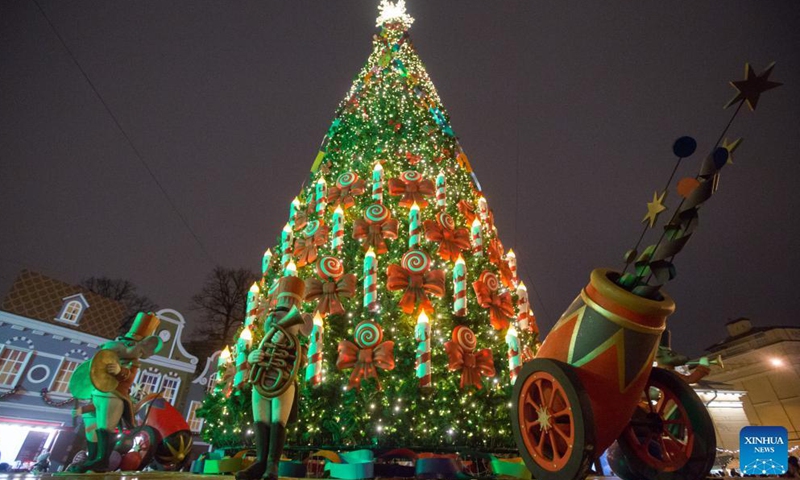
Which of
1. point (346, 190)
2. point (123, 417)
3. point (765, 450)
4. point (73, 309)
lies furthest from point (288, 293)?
point (73, 309)

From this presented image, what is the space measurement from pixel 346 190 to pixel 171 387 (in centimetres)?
1393

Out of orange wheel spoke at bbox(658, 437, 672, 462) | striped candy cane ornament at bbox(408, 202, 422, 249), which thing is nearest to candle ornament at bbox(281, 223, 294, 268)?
striped candy cane ornament at bbox(408, 202, 422, 249)

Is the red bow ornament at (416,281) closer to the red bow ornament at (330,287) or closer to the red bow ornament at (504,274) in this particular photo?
the red bow ornament at (330,287)

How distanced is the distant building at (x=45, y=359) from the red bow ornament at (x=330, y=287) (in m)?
9.74

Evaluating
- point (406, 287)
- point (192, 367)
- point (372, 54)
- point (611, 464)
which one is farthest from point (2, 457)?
point (611, 464)

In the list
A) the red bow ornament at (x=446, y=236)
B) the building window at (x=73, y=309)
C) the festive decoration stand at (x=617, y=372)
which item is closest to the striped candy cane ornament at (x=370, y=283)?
the red bow ornament at (x=446, y=236)

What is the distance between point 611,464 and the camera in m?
2.40

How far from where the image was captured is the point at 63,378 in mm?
12266

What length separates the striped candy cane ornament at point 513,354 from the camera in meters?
4.66

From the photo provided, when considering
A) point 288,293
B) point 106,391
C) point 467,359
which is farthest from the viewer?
point 467,359

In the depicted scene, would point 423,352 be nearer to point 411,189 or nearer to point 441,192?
point 411,189

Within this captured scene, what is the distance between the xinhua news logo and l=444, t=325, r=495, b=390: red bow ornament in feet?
7.39

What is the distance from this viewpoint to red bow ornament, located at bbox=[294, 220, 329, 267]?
5.20m

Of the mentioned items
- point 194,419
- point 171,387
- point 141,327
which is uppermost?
point 171,387
